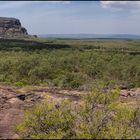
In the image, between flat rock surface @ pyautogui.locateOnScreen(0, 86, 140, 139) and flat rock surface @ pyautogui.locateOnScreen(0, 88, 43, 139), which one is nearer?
flat rock surface @ pyautogui.locateOnScreen(0, 88, 43, 139)

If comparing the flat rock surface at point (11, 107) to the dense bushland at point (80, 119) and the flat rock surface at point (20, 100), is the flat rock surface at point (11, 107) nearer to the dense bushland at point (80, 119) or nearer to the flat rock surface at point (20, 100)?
the flat rock surface at point (20, 100)

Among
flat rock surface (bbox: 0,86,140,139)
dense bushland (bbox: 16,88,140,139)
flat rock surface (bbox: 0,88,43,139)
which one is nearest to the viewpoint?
dense bushland (bbox: 16,88,140,139)

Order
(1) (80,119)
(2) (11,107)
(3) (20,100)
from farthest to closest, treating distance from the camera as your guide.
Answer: (3) (20,100) → (2) (11,107) → (1) (80,119)

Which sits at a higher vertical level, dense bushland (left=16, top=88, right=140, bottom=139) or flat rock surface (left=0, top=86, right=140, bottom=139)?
dense bushland (left=16, top=88, right=140, bottom=139)

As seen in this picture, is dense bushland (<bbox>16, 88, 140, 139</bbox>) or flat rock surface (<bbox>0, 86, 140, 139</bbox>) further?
flat rock surface (<bbox>0, 86, 140, 139</bbox>)

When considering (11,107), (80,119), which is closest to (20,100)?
(11,107)

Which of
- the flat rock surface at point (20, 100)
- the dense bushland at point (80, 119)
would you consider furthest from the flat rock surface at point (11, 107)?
the dense bushland at point (80, 119)

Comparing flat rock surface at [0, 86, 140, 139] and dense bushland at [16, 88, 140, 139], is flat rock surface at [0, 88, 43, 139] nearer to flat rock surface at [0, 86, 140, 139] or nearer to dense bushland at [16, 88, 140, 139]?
flat rock surface at [0, 86, 140, 139]

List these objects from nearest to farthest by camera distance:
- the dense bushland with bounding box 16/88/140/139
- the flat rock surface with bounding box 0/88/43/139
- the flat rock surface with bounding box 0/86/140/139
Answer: the dense bushland with bounding box 16/88/140/139
the flat rock surface with bounding box 0/88/43/139
the flat rock surface with bounding box 0/86/140/139

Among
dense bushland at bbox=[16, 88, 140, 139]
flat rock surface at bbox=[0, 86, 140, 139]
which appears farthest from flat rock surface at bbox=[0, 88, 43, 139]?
dense bushland at bbox=[16, 88, 140, 139]

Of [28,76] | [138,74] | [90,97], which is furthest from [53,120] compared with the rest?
[138,74]

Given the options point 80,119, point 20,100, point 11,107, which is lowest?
point 11,107

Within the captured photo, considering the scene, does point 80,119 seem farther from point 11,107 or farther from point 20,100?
point 20,100

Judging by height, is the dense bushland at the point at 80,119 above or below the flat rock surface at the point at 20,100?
above
